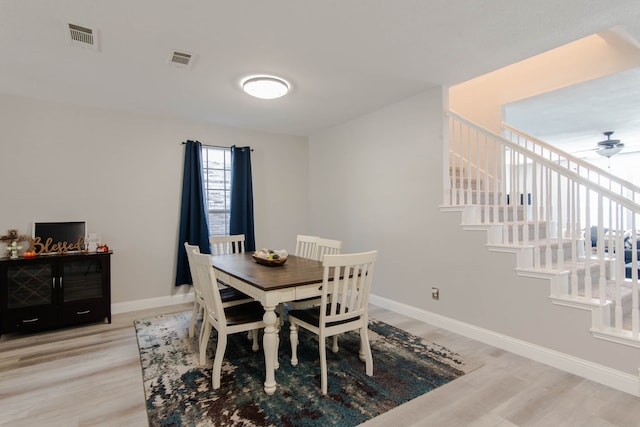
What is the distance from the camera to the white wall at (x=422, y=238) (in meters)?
2.54

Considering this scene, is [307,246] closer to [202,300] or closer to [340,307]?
[202,300]

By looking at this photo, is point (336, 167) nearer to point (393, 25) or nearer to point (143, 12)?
point (393, 25)

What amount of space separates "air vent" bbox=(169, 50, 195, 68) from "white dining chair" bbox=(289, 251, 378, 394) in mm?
1940

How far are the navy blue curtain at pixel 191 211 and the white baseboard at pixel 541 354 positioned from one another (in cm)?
275

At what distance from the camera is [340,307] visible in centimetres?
222

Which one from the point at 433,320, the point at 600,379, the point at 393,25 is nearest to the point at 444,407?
the point at 600,379

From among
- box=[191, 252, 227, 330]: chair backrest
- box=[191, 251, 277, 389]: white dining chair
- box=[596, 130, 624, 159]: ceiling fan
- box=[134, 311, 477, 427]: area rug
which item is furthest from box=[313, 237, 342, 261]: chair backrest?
box=[596, 130, 624, 159]: ceiling fan

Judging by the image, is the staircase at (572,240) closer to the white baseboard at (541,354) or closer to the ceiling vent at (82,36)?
the white baseboard at (541,354)

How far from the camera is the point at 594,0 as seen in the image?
1.90 metres

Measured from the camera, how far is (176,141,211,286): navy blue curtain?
4184 mm

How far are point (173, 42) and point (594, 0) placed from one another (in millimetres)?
2686

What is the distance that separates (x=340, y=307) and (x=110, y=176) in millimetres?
3292

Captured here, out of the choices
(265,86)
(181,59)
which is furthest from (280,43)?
(181,59)

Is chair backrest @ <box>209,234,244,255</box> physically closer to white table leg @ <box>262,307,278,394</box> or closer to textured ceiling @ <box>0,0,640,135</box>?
textured ceiling @ <box>0,0,640,135</box>
